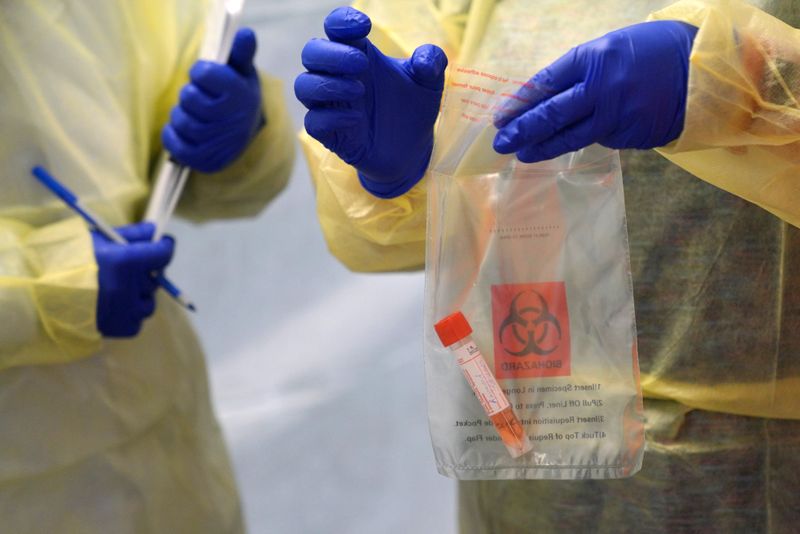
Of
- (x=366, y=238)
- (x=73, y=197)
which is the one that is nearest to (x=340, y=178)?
(x=366, y=238)

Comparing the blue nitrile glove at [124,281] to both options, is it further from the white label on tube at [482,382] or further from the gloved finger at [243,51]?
the white label on tube at [482,382]

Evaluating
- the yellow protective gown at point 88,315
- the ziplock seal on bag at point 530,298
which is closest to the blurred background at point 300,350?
the yellow protective gown at point 88,315

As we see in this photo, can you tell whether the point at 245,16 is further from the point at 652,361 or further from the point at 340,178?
the point at 652,361

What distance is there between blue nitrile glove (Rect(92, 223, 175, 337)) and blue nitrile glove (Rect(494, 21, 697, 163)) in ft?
1.98

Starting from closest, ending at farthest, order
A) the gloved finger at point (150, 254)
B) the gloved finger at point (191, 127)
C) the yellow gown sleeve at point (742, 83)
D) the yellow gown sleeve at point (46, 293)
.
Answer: the yellow gown sleeve at point (742, 83), the yellow gown sleeve at point (46, 293), the gloved finger at point (150, 254), the gloved finger at point (191, 127)

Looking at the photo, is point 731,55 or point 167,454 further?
point 167,454

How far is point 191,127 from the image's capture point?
1.29 meters

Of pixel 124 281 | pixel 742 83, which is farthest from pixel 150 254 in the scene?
pixel 742 83

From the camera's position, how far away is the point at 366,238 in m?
0.96

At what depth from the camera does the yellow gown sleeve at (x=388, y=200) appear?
3.05 feet

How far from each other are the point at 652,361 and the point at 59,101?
80 cm

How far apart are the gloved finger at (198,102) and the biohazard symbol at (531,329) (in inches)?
24.9

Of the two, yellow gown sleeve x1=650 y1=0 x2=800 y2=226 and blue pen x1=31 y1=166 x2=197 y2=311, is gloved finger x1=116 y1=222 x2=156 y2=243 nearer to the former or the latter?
blue pen x1=31 y1=166 x2=197 y2=311

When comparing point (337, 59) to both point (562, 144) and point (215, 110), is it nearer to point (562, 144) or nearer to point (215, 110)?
point (562, 144)
